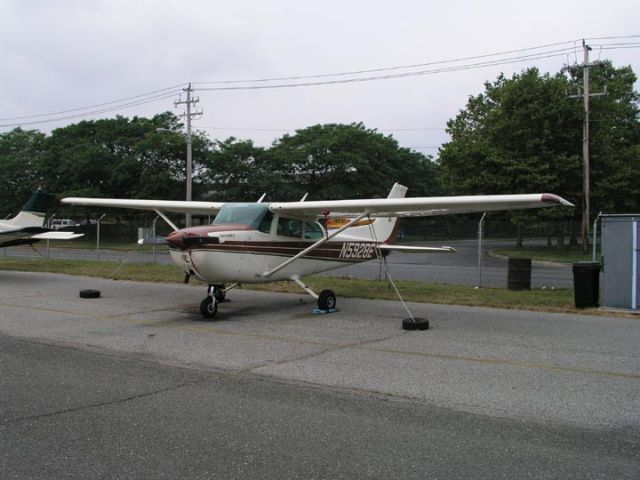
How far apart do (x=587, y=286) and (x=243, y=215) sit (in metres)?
7.52

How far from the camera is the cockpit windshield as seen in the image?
40.0 ft

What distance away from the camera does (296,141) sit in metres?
→ 54.5

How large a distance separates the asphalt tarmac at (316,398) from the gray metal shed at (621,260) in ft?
3.14

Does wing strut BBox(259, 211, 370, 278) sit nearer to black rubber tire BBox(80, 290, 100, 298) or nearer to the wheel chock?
the wheel chock

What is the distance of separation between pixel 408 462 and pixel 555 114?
34240mm

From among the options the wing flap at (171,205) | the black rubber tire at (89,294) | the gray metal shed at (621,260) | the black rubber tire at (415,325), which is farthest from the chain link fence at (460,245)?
the black rubber tire at (415,325)

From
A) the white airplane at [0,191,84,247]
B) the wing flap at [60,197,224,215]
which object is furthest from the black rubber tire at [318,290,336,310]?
the white airplane at [0,191,84,247]

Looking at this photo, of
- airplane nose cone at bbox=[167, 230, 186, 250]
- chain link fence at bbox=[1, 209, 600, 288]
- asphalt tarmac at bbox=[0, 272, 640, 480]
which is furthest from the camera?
chain link fence at bbox=[1, 209, 600, 288]

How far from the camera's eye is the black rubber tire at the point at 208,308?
11281 millimetres

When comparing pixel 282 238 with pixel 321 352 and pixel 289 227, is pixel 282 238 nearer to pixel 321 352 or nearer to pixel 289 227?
pixel 289 227

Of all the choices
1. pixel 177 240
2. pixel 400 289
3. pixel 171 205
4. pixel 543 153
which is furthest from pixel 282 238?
pixel 543 153

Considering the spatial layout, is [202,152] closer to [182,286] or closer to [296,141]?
[296,141]

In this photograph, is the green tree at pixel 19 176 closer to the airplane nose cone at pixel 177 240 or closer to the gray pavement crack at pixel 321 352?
the airplane nose cone at pixel 177 240

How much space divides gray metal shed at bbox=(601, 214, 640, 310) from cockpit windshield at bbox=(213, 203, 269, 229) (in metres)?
7.20
